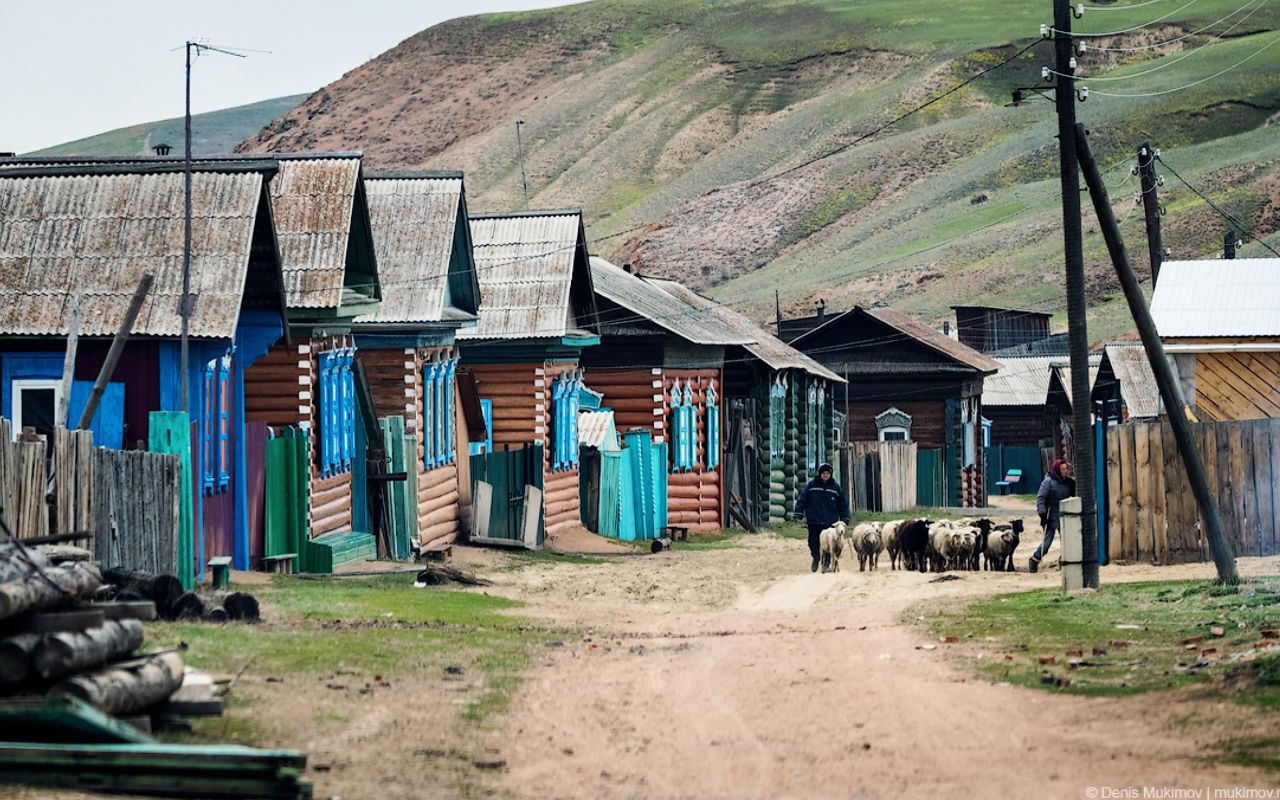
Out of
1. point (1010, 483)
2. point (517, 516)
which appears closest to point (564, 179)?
point (1010, 483)

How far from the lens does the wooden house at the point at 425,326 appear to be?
28.7m

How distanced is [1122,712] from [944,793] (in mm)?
2820

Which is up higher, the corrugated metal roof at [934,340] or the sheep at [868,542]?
the corrugated metal roof at [934,340]

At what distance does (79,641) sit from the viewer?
34.5 ft

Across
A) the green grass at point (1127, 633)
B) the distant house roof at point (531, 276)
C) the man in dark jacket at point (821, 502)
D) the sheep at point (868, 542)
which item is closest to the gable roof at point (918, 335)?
the distant house roof at point (531, 276)

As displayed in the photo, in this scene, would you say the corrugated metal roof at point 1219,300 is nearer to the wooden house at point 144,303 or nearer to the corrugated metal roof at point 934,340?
the wooden house at point 144,303

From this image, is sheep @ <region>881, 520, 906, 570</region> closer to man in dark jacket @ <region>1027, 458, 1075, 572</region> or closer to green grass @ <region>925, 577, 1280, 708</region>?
man in dark jacket @ <region>1027, 458, 1075, 572</region>

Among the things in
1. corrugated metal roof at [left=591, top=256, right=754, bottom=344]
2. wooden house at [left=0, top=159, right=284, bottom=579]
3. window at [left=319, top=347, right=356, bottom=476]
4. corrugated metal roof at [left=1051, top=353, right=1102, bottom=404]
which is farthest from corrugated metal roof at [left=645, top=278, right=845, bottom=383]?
wooden house at [left=0, top=159, right=284, bottom=579]

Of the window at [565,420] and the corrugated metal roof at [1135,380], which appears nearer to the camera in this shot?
the window at [565,420]

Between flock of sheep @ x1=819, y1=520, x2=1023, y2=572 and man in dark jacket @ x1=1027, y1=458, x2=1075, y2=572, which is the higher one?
man in dark jacket @ x1=1027, y1=458, x2=1075, y2=572

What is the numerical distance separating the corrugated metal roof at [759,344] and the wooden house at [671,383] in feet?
5.70

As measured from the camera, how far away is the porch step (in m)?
23.6

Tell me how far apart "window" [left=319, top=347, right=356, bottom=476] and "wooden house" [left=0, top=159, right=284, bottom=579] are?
2982mm

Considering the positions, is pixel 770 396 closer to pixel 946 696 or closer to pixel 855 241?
pixel 946 696
